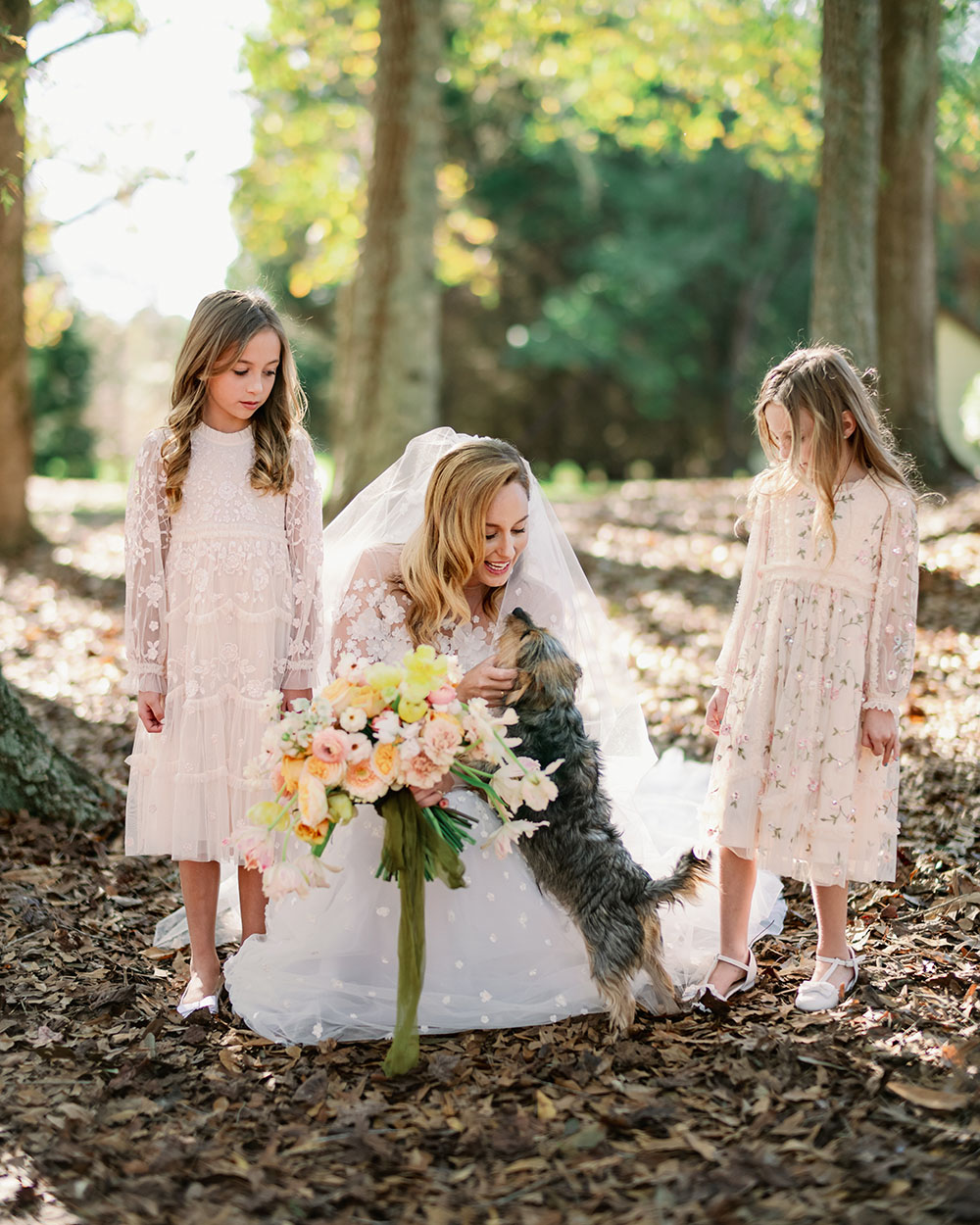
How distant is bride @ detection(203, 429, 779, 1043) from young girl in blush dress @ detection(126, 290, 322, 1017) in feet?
0.86

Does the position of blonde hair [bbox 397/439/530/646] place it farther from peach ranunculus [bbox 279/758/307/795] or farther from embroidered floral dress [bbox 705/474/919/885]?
embroidered floral dress [bbox 705/474/919/885]

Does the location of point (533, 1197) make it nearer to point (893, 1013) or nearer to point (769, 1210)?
point (769, 1210)

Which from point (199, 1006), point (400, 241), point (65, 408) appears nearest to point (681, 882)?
point (199, 1006)

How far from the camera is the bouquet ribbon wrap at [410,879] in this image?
3168 mm

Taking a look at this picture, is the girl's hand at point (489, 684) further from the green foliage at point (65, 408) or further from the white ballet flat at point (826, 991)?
the green foliage at point (65, 408)

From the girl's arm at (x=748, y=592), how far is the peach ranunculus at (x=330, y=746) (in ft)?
4.49

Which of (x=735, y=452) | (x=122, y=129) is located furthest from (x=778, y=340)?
(x=122, y=129)

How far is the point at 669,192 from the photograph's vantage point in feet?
82.8

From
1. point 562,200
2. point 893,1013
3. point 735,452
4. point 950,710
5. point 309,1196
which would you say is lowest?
point 309,1196

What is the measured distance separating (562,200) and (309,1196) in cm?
2517

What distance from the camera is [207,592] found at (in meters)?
3.60

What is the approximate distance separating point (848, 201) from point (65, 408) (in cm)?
2452

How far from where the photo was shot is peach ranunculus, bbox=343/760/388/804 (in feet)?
9.84

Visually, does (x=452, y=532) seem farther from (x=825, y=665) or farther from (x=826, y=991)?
(x=826, y=991)
